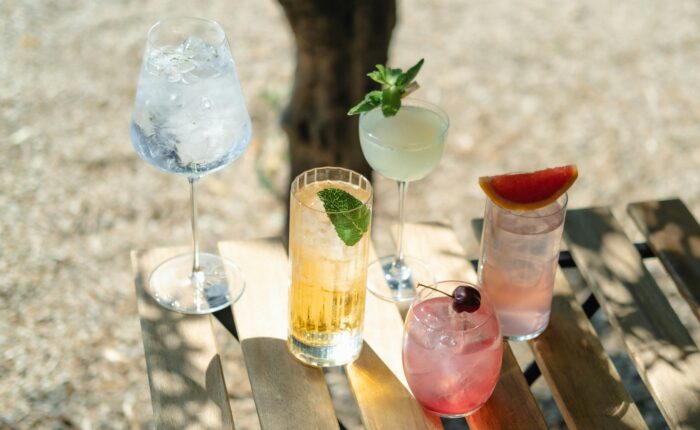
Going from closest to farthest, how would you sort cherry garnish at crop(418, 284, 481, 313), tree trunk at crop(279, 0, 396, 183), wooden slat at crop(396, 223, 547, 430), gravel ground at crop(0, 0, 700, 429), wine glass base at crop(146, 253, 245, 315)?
cherry garnish at crop(418, 284, 481, 313) → wooden slat at crop(396, 223, 547, 430) → wine glass base at crop(146, 253, 245, 315) → tree trunk at crop(279, 0, 396, 183) → gravel ground at crop(0, 0, 700, 429)

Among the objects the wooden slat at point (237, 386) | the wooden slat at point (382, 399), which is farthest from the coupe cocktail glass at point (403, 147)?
the wooden slat at point (237, 386)

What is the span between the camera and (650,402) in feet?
11.1

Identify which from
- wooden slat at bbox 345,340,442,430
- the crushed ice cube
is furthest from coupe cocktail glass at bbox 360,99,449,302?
the crushed ice cube

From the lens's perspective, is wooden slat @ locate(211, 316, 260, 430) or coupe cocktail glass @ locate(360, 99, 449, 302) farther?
wooden slat @ locate(211, 316, 260, 430)

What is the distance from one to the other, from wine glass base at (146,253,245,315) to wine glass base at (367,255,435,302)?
0.29 metres

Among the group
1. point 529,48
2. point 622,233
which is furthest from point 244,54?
point 622,233

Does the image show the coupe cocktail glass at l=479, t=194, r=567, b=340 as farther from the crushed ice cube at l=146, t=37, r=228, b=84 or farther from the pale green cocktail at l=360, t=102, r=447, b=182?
the crushed ice cube at l=146, t=37, r=228, b=84

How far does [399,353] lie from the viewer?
1996 mm

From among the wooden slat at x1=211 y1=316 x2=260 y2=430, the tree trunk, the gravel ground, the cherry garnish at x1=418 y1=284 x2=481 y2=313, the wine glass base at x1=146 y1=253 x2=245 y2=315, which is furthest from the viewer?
the gravel ground

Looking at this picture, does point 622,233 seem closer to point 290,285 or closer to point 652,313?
point 652,313

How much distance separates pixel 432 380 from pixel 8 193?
2738mm

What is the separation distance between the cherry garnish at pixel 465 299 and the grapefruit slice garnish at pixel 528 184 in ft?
0.70

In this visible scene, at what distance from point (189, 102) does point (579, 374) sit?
0.90 meters

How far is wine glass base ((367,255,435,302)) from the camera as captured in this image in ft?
7.10
